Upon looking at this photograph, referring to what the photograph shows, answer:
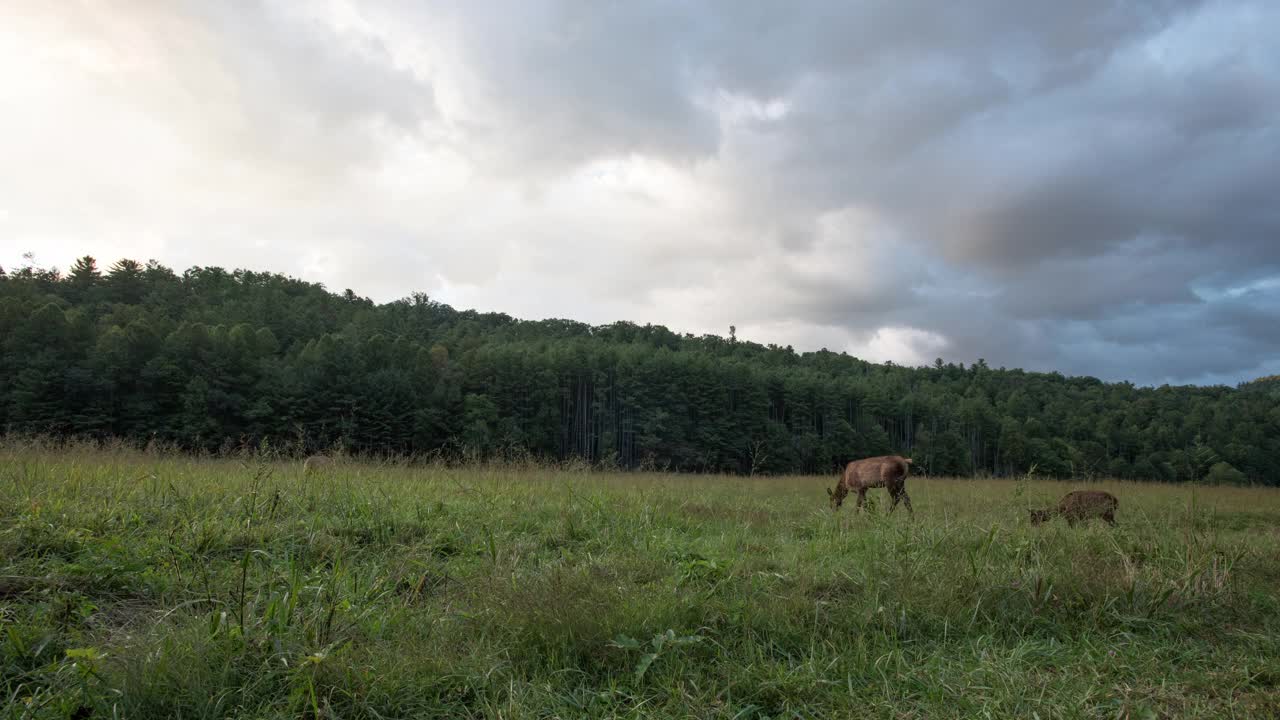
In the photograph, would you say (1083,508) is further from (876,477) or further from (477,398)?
(477,398)

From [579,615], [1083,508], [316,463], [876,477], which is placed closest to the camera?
[579,615]

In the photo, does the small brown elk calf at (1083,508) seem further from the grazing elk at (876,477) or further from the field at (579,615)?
the grazing elk at (876,477)

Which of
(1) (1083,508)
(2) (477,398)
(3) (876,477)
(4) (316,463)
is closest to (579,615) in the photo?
(4) (316,463)

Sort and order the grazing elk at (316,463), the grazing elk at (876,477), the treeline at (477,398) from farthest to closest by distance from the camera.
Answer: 1. the treeline at (477,398)
2. the grazing elk at (876,477)
3. the grazing elk at (316,463)

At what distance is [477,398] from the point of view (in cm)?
4791

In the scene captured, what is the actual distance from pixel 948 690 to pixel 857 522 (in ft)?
15.1

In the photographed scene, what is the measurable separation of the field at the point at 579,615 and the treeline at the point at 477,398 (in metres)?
4.87

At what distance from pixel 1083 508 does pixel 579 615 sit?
873 centimetres

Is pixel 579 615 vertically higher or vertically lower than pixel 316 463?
lower

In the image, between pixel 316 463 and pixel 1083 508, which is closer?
pixel 1083 508

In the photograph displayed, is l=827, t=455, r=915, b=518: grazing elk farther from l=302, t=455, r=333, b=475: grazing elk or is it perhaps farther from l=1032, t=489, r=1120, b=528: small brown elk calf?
l=302, t=455, r=333, b=475: grazing elk

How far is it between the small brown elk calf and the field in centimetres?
140

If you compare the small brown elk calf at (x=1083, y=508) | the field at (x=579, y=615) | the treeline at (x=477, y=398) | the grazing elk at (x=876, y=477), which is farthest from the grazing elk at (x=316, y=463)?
the small brown elk calf at (x=1083, y=508)

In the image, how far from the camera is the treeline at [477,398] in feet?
117
